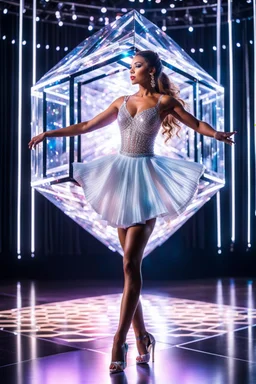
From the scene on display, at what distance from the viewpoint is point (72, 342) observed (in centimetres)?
290

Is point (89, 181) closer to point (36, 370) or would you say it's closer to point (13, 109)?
point (36, 370)

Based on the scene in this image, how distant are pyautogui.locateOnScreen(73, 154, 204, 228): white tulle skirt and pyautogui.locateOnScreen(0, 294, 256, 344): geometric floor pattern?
843mm

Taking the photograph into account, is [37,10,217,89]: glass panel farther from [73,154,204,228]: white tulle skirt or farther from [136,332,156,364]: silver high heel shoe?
[136,332,156,364]: silver high heel shoe

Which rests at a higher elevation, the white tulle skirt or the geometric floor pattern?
the white tulle skirt

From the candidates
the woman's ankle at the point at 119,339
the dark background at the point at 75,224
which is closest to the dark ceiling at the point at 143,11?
the dark background at the point at 75,224

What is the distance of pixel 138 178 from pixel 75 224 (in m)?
4.45

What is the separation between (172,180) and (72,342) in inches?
39.3

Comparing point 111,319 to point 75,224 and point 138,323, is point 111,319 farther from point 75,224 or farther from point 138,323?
point 75,224

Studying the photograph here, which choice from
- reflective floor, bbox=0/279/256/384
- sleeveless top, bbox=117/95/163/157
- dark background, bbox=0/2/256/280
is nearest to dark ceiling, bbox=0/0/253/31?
dark background, bbox=0/2/256/280

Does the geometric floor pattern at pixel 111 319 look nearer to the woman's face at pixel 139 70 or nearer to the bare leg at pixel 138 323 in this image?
the bare leg at pixel 138 323

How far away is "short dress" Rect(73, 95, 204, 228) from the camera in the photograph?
240 cm

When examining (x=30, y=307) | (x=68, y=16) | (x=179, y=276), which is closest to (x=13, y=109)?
(x=68, y=16)

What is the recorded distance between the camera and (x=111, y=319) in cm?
359

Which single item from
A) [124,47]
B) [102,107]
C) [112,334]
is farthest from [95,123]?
[102,107]
